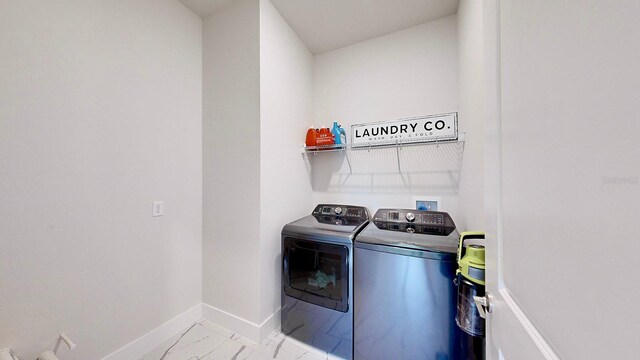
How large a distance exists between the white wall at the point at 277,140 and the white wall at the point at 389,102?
12.0 inches

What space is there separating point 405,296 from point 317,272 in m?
0.64

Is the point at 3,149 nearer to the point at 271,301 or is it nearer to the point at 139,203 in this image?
the point at 139,203

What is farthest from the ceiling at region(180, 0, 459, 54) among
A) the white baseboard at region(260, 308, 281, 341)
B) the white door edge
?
the white baseboard at region(260, 308, 281, 341)

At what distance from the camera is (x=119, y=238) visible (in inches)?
52.5

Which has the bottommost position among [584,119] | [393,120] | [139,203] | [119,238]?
[119,238]

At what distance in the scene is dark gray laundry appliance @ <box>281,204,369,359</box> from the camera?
138cm

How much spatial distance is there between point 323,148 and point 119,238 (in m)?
1.67

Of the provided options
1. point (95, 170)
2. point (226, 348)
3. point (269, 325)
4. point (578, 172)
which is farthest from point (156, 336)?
point (578, 172)

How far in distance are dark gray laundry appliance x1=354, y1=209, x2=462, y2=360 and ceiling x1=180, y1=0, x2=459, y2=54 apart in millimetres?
1793

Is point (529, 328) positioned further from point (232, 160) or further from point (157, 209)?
point (157, 209)

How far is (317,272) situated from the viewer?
1569 millimetres

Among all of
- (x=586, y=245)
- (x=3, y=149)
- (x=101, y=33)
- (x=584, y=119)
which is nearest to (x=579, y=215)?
(x=586, y=245)

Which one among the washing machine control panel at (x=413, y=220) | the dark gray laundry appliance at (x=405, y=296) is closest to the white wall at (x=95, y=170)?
the dark gray laundry appliance at (x=405, y=296)

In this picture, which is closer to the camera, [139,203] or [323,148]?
[139,203]
